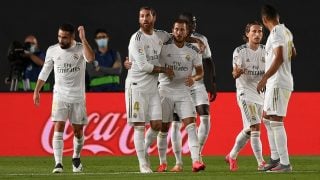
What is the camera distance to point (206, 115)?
16.9 m

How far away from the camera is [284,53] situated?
14383mm

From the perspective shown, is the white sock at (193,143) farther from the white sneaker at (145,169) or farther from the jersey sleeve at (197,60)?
the jersey sleeve at (197,60)

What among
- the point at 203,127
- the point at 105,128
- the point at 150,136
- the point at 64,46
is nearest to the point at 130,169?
the point at 203,127

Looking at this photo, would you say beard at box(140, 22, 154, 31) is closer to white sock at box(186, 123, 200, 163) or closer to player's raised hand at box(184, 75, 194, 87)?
player's raised hand at box(184, 75, 194, 87)

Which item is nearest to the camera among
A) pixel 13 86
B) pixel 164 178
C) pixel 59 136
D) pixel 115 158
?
pixel 164 178

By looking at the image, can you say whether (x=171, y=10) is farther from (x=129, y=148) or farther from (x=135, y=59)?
(x=135, y=59)

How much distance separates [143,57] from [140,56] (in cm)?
4

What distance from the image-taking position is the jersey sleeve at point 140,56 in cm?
1497

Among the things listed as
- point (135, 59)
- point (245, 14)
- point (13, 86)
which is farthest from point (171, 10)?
point (135, 59)

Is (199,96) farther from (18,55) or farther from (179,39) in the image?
(18,55)

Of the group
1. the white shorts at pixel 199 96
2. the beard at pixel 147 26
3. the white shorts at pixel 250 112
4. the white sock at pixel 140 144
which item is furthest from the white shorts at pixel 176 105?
the white shorts at pixel 250 112

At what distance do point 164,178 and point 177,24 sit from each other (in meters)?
2.28

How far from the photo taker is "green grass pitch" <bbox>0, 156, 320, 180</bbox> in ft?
46.6

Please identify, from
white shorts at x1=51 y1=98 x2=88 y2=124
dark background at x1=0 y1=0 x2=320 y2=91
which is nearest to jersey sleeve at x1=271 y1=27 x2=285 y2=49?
white shorts at x1=51 y1=98 x2=88 y2=124
